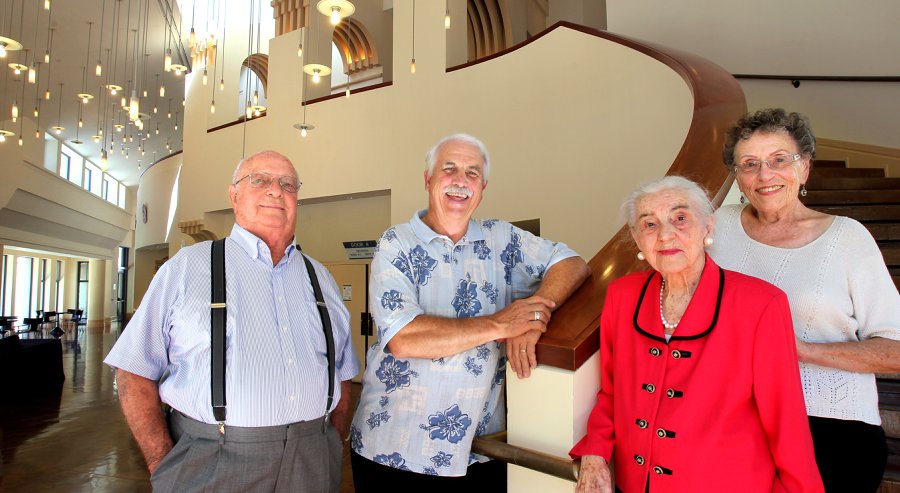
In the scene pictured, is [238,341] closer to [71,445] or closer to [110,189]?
[71,445]

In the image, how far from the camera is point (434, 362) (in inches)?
63.3

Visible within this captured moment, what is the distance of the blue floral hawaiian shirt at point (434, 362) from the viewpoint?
1596 millimetres

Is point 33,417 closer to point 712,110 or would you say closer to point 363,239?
point 363,239

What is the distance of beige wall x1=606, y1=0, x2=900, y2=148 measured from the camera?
6922 millimetres

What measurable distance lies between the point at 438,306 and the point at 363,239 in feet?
28.2

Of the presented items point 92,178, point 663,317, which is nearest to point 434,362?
point 663,317

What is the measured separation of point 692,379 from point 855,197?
167 inches

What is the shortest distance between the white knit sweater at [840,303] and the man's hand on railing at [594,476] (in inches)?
23.7

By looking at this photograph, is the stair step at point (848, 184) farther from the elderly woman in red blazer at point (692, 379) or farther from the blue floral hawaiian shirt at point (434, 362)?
the elderly woman in red blazer at point (692, 379)

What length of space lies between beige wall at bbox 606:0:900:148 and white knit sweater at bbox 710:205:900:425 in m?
6.74

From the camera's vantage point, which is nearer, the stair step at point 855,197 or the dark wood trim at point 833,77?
the stair step at point 855,197

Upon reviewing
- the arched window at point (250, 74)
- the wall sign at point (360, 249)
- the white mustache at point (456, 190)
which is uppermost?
the arched window at point (250, 74)

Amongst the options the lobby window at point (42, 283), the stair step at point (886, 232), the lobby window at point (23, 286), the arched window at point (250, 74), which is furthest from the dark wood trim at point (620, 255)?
the lobby window at point (42, 283)

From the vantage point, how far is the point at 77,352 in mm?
13523
